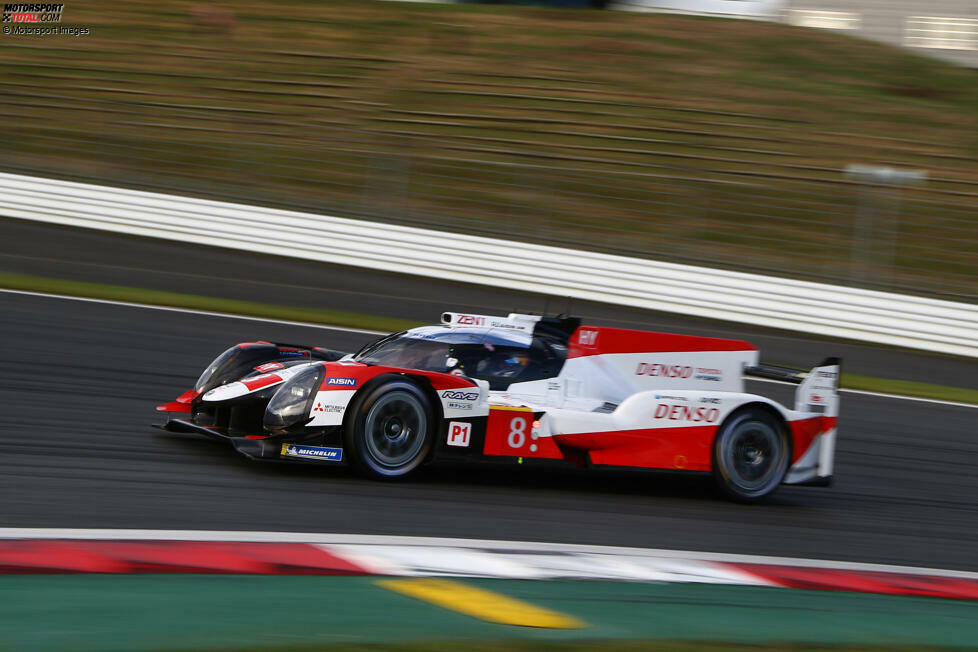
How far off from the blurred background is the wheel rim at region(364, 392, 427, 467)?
946cm

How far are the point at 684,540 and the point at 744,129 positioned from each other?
50.1 ft

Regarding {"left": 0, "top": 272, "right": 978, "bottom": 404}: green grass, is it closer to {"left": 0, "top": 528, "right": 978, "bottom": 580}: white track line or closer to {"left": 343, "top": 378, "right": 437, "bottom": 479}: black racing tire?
{"left": 343, "top": 378, "right": 437, "bottom": 479}: black racing tire

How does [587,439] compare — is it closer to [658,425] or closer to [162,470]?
[658,425]

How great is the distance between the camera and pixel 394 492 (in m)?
6.35

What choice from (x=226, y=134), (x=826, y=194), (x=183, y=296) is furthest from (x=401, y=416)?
(x=226, y=134)

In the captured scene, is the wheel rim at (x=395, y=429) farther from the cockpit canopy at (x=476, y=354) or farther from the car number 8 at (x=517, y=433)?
the car number 8 at (x=517, y=433)

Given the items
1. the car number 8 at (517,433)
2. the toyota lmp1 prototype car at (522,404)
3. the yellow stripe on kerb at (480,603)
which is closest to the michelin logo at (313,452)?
the toyota lmp1 prototype car at (522,404)

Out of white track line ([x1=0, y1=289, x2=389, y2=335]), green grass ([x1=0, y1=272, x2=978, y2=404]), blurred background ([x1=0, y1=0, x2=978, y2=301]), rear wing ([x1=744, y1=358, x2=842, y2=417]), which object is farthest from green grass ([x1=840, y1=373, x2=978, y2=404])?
white track line ([x1=0, y1=289, x2=389, y2=335])

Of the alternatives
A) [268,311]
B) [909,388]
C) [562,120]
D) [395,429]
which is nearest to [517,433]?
[395,429]

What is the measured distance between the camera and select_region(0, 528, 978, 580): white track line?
194 inches

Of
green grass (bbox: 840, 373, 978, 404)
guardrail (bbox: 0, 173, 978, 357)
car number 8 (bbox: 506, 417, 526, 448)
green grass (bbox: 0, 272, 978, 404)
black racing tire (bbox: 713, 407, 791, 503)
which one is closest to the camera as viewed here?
car number 8 (bbox: 506, 417, 526, 448)

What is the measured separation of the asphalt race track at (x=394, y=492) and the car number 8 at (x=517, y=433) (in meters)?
0.32

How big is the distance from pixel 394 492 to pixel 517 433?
0.89m

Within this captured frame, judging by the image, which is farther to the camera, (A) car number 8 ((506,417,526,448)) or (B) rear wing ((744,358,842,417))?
(B) rear wing ((744,358,842,417))
